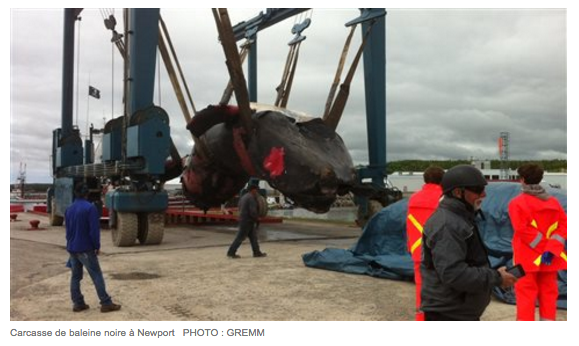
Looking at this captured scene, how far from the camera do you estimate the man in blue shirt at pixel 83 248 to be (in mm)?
5660

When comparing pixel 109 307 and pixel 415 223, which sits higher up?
pixel 415 223

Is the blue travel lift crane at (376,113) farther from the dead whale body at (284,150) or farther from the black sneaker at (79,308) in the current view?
Result: the black sneaker at (79,308)

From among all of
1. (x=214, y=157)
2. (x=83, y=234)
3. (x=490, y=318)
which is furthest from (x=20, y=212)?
(x=490, y=318)

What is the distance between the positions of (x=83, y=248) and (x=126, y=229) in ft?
18.3

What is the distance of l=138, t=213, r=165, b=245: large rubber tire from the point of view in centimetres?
1145

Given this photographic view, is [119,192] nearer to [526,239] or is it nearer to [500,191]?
[500,191]

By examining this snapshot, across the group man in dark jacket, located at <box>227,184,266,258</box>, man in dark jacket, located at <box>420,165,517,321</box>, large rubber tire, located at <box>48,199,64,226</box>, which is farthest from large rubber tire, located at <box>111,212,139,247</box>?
man in dark jacket, located at <box>420,165,517,321</box>

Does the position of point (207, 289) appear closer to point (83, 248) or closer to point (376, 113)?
point (83, 248)

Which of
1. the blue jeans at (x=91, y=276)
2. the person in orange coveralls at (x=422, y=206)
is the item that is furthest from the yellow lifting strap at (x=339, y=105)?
the blue jeans at (x=91, y=276)

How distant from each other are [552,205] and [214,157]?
933 cm

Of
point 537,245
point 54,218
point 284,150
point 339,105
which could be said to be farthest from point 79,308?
point 54,218

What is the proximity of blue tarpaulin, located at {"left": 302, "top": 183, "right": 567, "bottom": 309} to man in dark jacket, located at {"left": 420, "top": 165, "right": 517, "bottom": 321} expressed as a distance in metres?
3.60

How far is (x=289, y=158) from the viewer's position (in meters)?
10.5

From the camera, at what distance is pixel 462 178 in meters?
2.92
